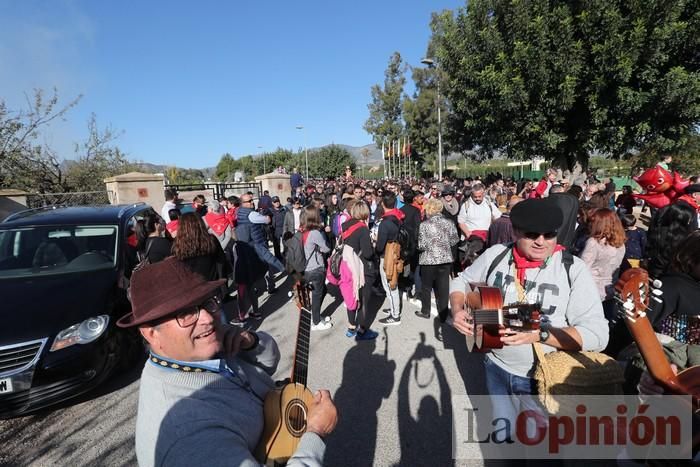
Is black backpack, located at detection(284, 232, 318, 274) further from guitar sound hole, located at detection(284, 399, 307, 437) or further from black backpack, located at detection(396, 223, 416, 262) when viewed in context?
guitar sound hole, located at detection(284, 399, 307, 437)

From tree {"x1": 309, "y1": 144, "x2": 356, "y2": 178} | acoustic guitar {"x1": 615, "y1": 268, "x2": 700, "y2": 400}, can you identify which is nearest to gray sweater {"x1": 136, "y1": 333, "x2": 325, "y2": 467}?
acoustic guitar {"x1": 615, "y1": 268, "x2": 700, "y2": 400}

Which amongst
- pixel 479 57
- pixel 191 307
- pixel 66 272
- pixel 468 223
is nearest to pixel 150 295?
pixel 191 307

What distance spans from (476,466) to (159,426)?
2.54 meters

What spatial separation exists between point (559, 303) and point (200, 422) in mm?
1971

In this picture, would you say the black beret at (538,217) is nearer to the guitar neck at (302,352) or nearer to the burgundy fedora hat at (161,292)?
the guitar neck at (302,352)

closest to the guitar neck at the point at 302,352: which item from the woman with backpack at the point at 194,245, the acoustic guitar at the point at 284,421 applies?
the acoustic guitar at the point at 284,421

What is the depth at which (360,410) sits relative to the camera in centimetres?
345

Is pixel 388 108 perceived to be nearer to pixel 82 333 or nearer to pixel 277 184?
pixel 277 184

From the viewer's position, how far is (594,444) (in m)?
2.30

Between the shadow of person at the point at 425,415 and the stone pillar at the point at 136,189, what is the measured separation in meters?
10.2

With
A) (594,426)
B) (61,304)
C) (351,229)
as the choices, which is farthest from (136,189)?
(594,426)

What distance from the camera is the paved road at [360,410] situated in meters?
2.97

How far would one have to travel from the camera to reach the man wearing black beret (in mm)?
1980

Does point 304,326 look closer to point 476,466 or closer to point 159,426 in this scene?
point 159,426
